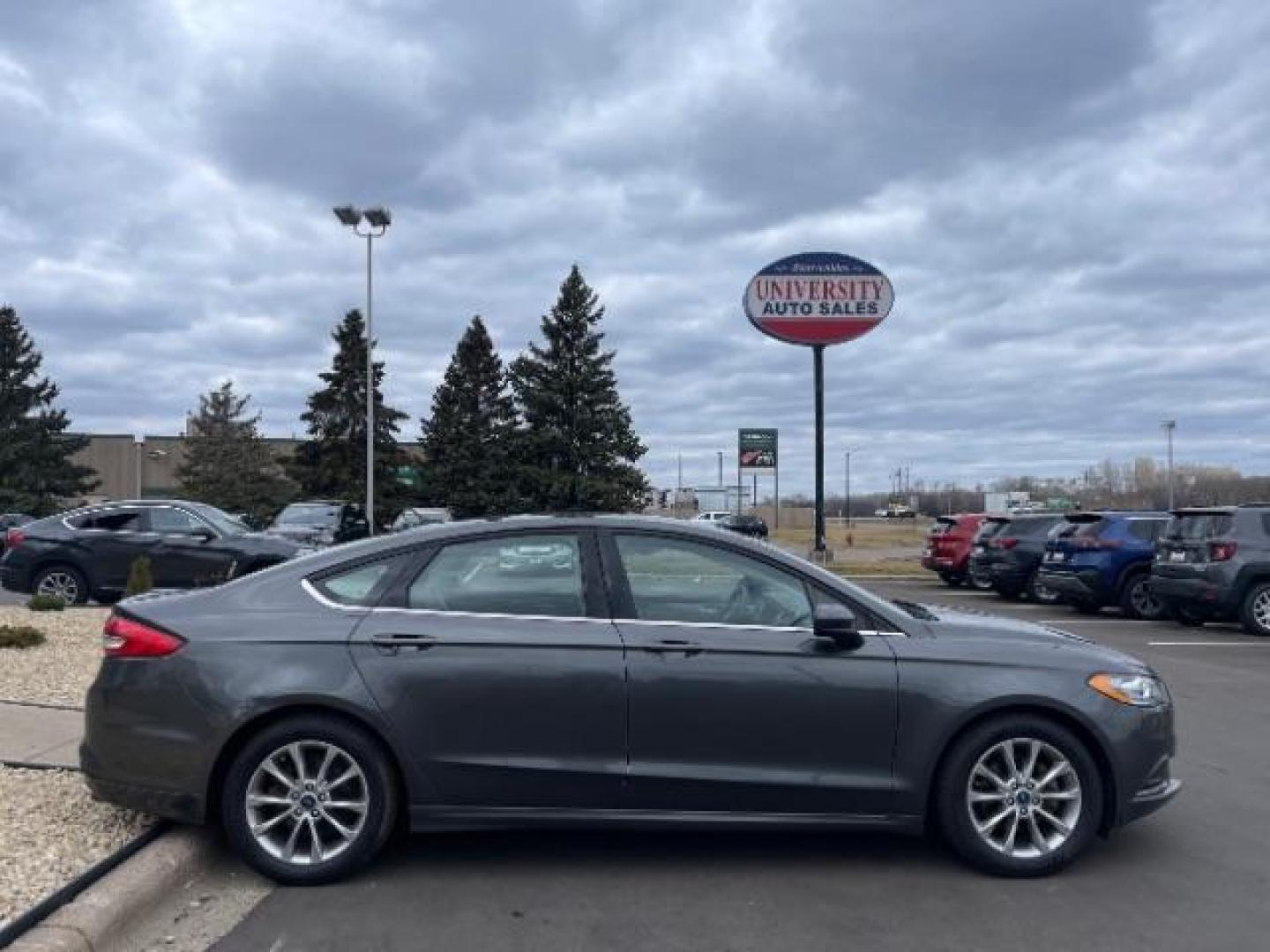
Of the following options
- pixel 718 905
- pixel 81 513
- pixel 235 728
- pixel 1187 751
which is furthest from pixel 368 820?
pixel 81 513

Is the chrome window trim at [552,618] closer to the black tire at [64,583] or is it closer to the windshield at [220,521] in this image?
the windshield at [220,521]

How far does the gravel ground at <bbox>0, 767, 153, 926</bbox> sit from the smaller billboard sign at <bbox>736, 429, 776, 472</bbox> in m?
43.6

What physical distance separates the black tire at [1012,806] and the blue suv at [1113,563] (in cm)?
1338

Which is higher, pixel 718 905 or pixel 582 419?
pixel 582 419

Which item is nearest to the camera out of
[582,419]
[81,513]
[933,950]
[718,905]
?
[933,950]

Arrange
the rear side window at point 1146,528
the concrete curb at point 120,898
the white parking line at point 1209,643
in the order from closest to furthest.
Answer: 1. the concrete curb at point 120,898
2. the white parking line at point 1209,643
3. the rear side window at point 1146,528

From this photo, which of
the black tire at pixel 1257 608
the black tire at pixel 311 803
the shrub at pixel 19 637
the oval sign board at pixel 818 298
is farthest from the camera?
the oval sign board at pixel 818 298

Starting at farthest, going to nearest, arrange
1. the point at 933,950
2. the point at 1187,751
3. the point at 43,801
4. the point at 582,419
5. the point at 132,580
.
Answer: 1. the point at 582,419
2. the point at 132,580
3. the point at 1187,751
4. the point at 43,801
5. the point at 933,950

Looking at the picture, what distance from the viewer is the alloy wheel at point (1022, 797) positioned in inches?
197

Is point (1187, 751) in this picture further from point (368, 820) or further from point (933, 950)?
point (368, 820)

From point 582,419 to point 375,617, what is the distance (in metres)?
35.6

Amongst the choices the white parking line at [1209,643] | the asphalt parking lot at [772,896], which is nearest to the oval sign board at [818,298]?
the white parking line at [1209,643]

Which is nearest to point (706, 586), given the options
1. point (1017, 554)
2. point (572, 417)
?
point (1017, 554)

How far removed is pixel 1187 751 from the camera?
7793 millimetres
